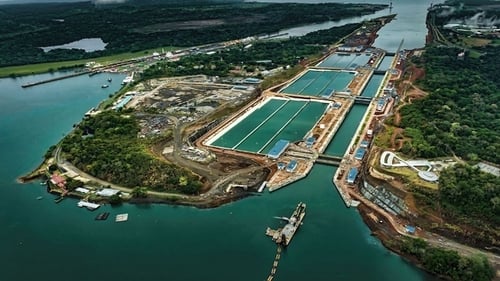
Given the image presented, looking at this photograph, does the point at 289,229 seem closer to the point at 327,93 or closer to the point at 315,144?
the point at 315,144

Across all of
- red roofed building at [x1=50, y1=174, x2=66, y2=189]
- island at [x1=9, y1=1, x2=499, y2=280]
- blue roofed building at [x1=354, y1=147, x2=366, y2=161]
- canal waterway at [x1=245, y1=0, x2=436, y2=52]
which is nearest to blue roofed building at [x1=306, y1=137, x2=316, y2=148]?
island at [x1=9, y1=1, x2=499, y2=280]

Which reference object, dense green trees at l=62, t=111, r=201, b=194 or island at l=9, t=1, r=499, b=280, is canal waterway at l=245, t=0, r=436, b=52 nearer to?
island at l=9, t=1, r=499, b=280

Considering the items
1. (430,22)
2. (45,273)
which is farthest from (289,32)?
(45,273)

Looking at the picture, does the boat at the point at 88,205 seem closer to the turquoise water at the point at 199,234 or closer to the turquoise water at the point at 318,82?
the turquoise water at the point at 199,234

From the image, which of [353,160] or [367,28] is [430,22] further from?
[353,160]

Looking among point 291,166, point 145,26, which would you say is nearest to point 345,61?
point 291,166
